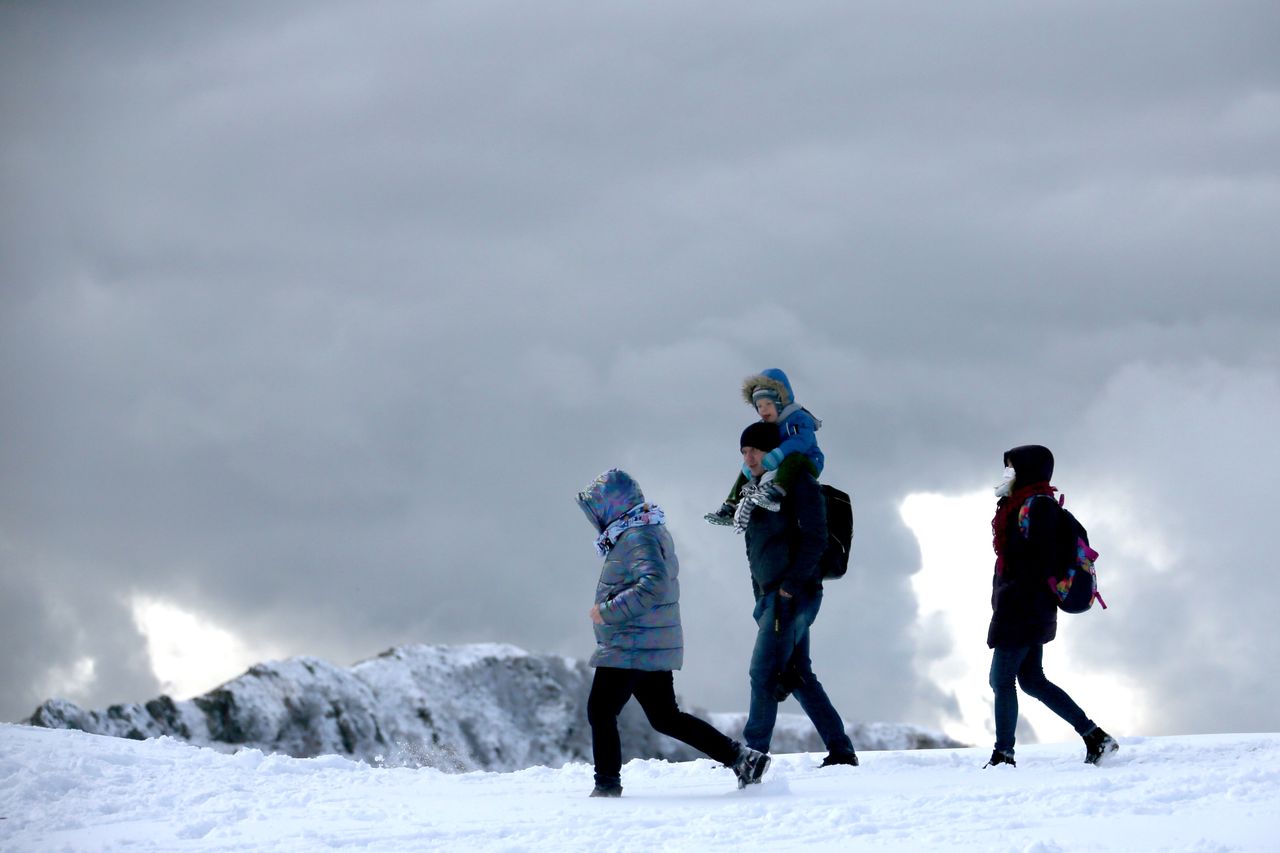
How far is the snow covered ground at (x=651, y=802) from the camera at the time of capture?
22.9 ft

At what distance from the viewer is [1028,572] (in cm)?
962

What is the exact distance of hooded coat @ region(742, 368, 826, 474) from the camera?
9.69m

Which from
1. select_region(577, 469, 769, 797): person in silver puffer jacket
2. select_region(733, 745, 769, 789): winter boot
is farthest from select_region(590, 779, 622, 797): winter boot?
select_region(733, 745, 769, 789): winter boot

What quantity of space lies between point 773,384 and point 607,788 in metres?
3.13

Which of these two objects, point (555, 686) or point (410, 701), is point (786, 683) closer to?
point (410, 701)

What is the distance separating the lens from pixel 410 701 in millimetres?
A: 80375

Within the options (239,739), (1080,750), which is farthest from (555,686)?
(1080,750)

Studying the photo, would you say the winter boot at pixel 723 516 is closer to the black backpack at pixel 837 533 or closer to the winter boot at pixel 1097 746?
the black backpack at pixel 837 533

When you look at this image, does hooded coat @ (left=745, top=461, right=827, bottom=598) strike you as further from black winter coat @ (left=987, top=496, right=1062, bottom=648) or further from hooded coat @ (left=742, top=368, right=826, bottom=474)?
black winter coat @ (left=987, top=496, right=1062, bottom=648)

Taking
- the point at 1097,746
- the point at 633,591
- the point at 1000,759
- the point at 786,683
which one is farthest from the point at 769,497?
the point at 1097,746

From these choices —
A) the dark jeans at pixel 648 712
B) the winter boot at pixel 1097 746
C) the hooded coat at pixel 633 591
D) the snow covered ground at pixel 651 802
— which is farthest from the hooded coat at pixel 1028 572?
the hooded coat at pixel 633 591

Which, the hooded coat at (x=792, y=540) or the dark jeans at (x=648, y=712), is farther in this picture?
the hooded coat at (x=792, y=540)

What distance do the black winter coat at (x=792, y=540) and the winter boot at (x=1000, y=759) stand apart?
1.73m

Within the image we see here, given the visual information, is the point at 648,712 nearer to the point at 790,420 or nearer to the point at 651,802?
the point at 651,802
